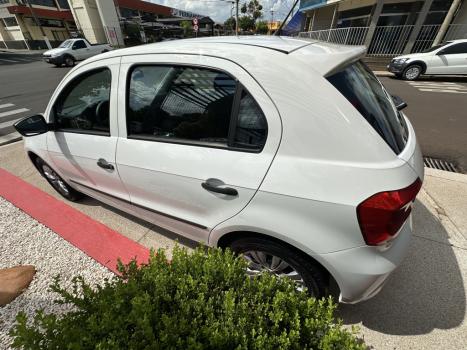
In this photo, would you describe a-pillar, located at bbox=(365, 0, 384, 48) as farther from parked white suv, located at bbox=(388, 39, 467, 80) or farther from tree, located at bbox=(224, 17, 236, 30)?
tree, located at bbox=(224, 17, 236, 30)

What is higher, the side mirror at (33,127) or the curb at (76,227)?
the side mirror at (33,127)

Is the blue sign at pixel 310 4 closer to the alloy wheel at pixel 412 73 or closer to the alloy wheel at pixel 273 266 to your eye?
the alloy wheel at pixel 412 73

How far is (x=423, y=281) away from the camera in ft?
6.56

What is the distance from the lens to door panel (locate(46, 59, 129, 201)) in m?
1.93

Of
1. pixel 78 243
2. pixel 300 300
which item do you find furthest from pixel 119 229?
pixel 300 300

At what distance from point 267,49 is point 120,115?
1.17 meters

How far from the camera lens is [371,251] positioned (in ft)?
4.35

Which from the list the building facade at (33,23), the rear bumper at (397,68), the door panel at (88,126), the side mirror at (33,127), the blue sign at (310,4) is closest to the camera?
the door panel at (88,126)

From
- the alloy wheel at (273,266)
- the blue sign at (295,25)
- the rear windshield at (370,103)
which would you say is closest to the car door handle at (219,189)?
the alloy wheel at (273,266)

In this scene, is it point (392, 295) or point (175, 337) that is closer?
point (175, 337)

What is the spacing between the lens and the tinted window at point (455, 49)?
29.2 ft

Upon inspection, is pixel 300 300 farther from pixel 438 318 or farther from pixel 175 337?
pixel 438 318

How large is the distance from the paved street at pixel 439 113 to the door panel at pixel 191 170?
4036mm

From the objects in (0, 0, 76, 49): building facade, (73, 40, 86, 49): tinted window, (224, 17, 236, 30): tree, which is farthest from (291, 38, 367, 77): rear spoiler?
(224, 17, 236, 30): tree
